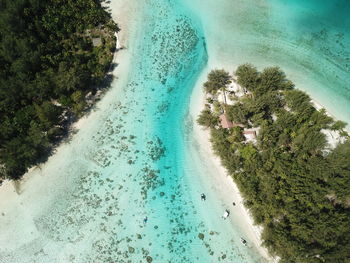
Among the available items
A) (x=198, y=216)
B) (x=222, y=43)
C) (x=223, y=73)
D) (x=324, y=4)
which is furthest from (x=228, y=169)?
(x=324, y=4)

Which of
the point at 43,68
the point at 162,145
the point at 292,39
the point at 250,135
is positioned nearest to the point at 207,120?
the point at 250,135

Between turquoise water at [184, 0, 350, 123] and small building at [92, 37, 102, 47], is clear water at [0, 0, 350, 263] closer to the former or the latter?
turquoise water at [184, 0, 350, 123]

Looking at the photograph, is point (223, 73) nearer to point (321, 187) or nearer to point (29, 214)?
point (321, 187)

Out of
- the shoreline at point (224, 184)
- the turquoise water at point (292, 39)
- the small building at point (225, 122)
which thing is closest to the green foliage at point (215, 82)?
the shoreline at point (224, 184)

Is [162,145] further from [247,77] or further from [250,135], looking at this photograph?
[247,77]

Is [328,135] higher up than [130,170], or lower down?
higher up

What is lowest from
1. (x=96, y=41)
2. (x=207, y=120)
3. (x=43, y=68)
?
(x=43, y=68)

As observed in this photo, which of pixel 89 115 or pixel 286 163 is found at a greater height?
pixel 286 163
